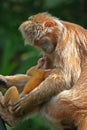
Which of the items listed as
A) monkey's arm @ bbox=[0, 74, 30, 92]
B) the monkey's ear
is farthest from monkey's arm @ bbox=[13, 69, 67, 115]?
the monkey's ear

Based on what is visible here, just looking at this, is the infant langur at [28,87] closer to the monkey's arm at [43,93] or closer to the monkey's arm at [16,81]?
the monkey's arm at [43,93]

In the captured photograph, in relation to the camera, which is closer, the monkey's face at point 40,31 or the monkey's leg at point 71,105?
the monkey's leg at point 71,105

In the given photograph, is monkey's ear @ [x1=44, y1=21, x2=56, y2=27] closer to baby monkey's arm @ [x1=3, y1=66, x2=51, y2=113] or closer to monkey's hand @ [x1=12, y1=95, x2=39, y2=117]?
baby monkey's arm @ [x1=3, y1=66, x2=51, y2=113]

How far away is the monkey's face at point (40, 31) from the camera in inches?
274

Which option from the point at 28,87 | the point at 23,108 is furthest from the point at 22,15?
the point at 23,108

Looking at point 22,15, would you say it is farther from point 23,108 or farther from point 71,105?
point 71,105

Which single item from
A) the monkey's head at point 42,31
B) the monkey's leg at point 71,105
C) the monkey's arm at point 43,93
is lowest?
the monkey's leg at point 71,105

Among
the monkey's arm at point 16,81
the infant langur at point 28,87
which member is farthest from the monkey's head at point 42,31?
the monkey's arm at point 16,81

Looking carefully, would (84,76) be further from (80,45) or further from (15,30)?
(15,30)

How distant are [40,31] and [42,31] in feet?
0.08

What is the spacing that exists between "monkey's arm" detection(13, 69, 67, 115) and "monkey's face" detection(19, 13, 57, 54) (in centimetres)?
37

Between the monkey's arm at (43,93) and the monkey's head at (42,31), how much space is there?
35 centimetres

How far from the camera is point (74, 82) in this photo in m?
6.75

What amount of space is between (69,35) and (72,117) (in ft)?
2.85
